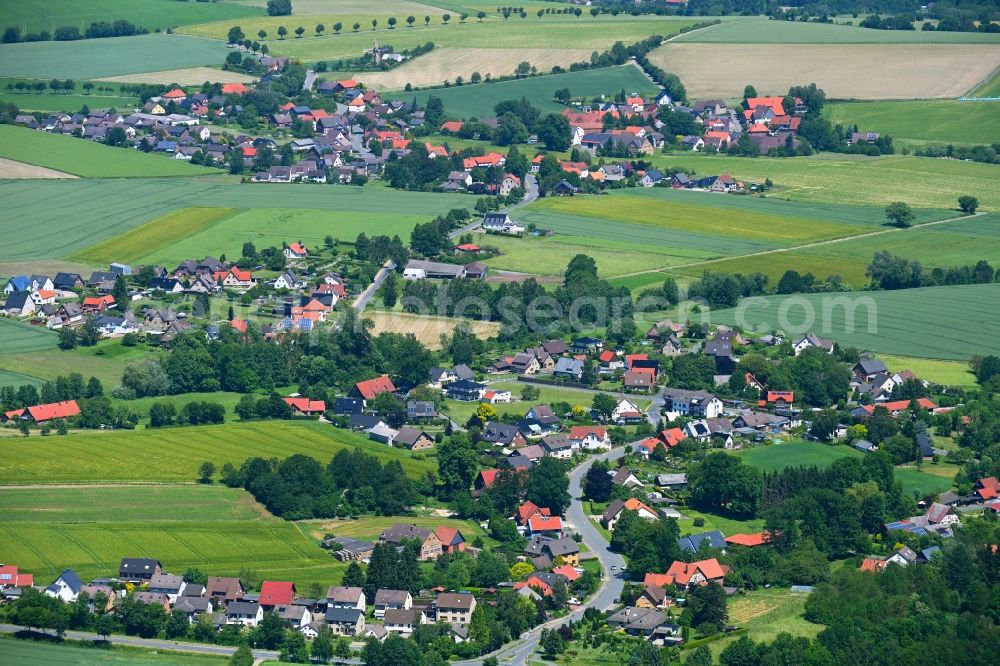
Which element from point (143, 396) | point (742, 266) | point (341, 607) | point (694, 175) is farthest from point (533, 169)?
point (341, 607)

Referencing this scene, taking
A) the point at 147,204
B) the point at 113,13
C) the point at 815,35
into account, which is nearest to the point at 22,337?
the point at 147,204

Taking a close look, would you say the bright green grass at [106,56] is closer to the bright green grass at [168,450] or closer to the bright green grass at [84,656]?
the bright green grass at [168,450]

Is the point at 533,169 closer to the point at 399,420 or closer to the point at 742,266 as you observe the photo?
the point at 742,266

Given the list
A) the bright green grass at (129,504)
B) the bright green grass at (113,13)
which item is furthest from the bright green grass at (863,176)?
the bright green grass at (113,13)

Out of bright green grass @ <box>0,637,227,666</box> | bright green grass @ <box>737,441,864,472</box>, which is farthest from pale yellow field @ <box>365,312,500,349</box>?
bright green grass @ <box>0,637,227,666</box>

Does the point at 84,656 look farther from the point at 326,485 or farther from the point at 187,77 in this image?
the point at 187,77

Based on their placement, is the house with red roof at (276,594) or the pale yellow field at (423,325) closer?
the house with red roof at (276,594)

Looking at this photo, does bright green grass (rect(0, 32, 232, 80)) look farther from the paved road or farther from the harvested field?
the paved road
